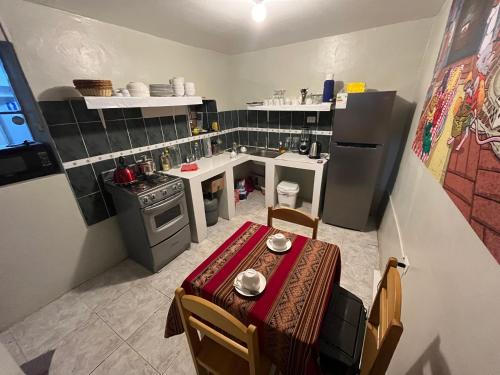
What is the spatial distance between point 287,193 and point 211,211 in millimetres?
1062

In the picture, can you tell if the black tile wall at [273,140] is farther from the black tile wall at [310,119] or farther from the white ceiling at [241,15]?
the white ceiling at [241,15]

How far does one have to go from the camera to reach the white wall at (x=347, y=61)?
201 cm

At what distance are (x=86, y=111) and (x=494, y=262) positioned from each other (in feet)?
8.15

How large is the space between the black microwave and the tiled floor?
106 cm

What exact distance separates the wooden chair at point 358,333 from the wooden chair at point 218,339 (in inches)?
12.0

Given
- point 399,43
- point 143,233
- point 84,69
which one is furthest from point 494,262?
point 84,69

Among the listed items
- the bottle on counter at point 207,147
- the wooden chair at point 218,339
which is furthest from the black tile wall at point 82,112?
the wooden chair at point 218,339

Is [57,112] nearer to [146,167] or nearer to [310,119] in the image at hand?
[146,167]

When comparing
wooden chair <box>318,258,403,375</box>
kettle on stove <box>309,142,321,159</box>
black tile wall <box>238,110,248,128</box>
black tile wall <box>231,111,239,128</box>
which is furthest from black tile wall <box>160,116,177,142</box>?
wooden chair <box>318,258,403,375</box>

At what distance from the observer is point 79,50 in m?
1.58

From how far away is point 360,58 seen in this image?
223cm

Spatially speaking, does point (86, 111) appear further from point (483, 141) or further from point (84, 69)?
point (483, 141)

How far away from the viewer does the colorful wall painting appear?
23.9 inches

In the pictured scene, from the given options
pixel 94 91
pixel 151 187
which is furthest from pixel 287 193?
pixel 94 91
